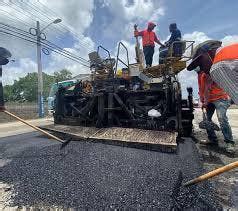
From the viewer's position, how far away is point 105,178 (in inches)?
112

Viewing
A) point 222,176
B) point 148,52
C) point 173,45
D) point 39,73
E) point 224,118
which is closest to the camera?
point 222,176

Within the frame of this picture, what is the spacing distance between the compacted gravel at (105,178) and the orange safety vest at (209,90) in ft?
4.18

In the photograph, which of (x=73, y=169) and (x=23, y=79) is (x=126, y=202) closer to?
(x=73, y=169)

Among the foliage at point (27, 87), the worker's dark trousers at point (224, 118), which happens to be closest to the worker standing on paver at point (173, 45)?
the worker's dark trousers at point (224, 118)

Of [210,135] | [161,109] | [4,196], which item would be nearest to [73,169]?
[4,196]

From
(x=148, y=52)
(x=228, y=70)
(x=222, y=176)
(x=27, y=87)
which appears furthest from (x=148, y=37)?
(x=27, y=87)

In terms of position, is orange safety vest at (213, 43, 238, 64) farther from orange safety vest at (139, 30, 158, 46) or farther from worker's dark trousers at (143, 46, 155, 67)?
orange safety vest at (139, 30, 158, 46)

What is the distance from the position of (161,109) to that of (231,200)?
100 inches

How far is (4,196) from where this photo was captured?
8.62 ft

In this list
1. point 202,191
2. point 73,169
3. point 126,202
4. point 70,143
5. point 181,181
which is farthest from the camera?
point 70,143

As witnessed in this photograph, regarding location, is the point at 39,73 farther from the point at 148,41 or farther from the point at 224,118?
the point at 224,118

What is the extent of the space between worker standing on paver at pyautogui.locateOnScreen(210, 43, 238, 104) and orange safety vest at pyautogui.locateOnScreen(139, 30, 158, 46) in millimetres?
4768

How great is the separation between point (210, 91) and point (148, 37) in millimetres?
2676

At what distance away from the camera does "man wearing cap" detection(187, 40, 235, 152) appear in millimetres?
3656
